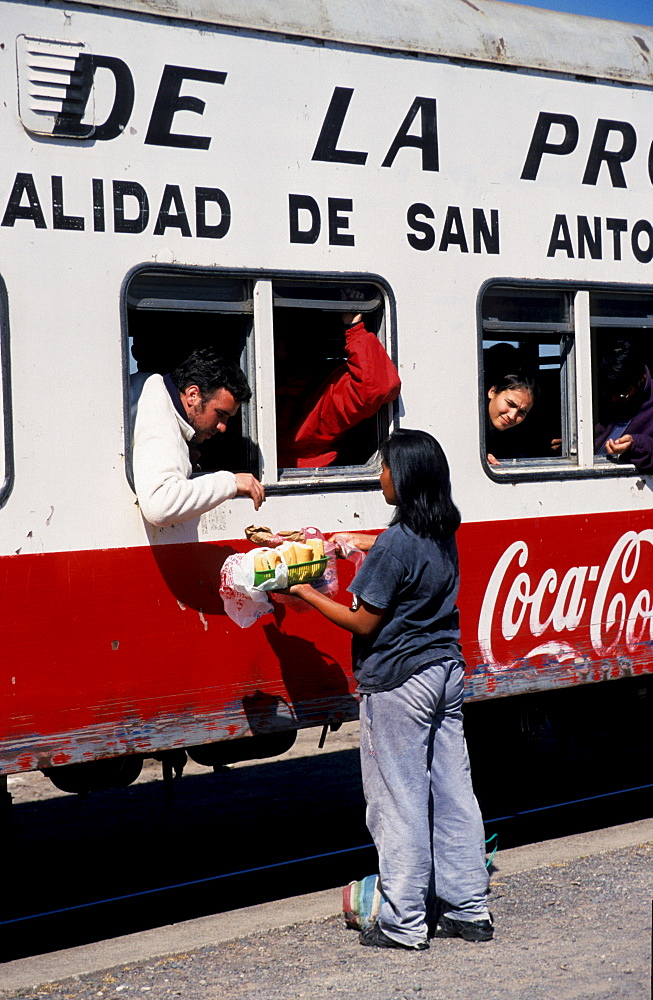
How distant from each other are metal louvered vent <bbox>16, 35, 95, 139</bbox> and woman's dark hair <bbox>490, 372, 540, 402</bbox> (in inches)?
83.6

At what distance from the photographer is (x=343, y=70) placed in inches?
202

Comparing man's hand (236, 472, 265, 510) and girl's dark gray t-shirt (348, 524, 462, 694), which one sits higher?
man's hand (236, 472, 265, 510)

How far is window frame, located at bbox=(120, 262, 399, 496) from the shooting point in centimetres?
467

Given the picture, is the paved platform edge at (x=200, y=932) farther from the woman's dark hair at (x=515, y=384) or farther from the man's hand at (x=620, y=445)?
the woman's dark hair at (x=515, y=384)

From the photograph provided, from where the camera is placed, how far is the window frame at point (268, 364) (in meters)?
4.67

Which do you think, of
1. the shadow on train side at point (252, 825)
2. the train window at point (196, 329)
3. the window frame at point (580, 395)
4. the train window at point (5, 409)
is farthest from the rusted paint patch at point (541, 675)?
the train window at point (5, 409)

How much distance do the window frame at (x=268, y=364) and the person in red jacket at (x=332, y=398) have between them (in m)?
0.10

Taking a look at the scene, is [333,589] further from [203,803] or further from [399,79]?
[203,803]

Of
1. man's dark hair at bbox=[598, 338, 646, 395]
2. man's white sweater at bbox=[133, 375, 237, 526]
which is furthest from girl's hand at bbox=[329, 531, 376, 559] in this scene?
man's dark hair at bbox=[598, 338, 646, 395]

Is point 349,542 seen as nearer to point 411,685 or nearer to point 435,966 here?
point 411,685

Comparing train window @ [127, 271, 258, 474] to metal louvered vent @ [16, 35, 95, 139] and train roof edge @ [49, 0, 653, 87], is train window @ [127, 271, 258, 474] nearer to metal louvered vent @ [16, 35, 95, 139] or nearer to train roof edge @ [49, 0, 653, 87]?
metal louvered vent @ [16, 35, 95, 139]

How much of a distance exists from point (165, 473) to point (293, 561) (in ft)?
1.82

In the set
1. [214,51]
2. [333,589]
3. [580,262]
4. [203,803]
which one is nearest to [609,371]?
[580,262]

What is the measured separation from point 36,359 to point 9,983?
2250 mm
